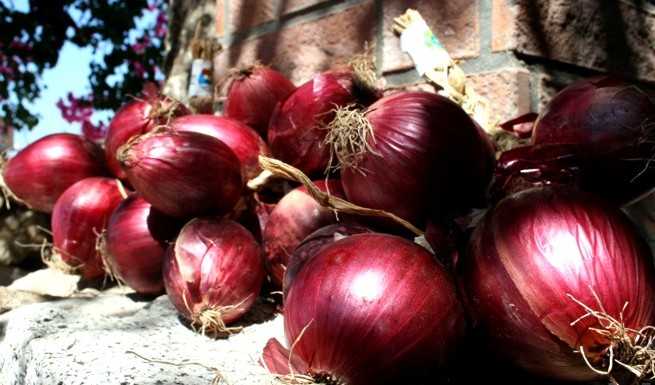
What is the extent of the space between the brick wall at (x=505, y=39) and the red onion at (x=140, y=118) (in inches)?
15.5

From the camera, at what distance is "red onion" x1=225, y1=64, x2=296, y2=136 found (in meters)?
1.17

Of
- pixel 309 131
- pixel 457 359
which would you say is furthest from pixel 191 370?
pixel 309 131

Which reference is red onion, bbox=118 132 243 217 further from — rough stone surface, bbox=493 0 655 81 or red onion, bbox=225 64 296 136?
rough stone surface, bbox=493 0 655 81

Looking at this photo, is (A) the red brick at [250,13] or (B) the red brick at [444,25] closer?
(B) the red brick at [444,25]

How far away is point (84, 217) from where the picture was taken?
4.13 ft

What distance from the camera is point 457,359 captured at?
0.60 m

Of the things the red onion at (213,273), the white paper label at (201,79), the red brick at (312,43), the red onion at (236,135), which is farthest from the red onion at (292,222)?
the white paper label at (201,79)

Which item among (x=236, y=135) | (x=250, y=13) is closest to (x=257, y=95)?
(x=236, y=135)

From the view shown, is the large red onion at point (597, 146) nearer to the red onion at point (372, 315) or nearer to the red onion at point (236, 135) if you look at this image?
the red onion at point (372, 315)

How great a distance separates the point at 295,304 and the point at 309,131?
399 mm

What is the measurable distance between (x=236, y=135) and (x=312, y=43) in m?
0.51

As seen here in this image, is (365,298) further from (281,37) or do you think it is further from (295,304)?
(281,37)

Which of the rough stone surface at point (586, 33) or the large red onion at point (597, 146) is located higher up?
the rough stone surface at point (586, 33)

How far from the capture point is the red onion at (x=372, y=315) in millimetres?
546
